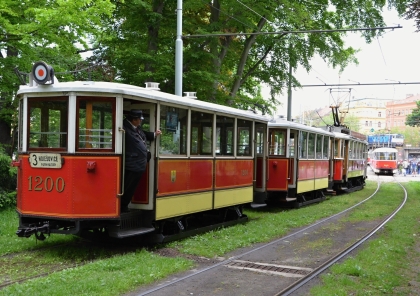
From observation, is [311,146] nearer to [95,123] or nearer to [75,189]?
[95,123]

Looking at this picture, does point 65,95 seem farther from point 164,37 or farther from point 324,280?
point 164,37

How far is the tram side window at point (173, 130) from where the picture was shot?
927 cm

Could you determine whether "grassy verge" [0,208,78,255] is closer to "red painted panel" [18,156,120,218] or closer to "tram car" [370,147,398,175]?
"red painted panel" [18,156,120,218]

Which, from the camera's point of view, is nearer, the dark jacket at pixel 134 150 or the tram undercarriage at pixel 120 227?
the tram undercarriage at pixel 120 227

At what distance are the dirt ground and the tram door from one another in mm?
881

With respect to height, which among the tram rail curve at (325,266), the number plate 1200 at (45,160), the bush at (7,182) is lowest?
the tram rail curve at (325,266)

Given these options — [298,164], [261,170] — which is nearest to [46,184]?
[261,170]

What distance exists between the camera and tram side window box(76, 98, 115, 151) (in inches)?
320

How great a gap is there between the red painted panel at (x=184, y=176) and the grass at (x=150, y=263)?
998mm

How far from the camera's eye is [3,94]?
47.7ft

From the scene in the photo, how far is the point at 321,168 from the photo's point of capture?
20.3 meters

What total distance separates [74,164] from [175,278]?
7.86ft

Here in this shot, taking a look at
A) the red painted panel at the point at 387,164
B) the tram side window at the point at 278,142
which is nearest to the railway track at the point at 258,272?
the tram side window at the point at 278,142

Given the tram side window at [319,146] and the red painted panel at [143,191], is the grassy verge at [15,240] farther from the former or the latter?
the tram side window at [319,146]
